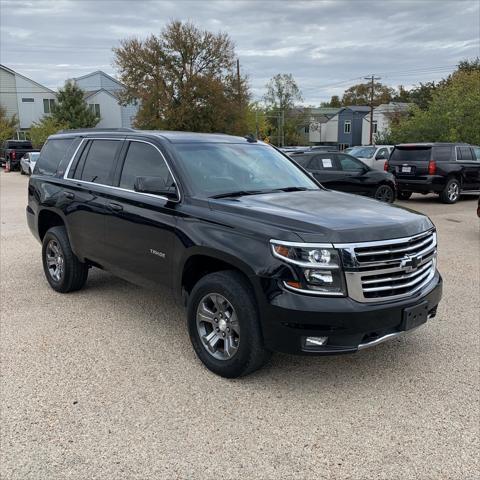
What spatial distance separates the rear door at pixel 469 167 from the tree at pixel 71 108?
46.9 metres

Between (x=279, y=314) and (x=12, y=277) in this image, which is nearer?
(x=279, y=314)

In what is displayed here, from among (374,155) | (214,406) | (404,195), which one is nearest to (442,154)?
(404,195)

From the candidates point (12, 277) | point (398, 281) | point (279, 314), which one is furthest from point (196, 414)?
point (12, 277)

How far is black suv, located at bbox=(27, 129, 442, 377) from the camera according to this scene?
3.30 meters

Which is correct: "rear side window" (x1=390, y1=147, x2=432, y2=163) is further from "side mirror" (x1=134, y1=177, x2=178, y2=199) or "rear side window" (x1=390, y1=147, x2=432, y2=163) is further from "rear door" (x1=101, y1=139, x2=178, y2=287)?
"side mirror" (x1=134, y1=177, x2=178, y2=199)

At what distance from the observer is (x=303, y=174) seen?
17.1 feet

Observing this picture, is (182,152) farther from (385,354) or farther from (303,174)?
(385,354)

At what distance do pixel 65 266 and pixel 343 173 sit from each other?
26.8 feet

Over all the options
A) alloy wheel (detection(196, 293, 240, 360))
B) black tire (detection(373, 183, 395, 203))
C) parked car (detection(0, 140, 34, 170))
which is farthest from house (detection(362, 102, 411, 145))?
alloy wheel (detection(196, 293, 240, 360))

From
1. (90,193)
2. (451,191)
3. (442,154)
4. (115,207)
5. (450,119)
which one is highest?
(450,119)

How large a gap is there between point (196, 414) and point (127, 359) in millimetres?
1067

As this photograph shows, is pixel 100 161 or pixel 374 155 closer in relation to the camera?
pixel 100 161

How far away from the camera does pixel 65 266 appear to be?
5.68 meters

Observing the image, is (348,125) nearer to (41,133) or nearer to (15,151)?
(41,133)
